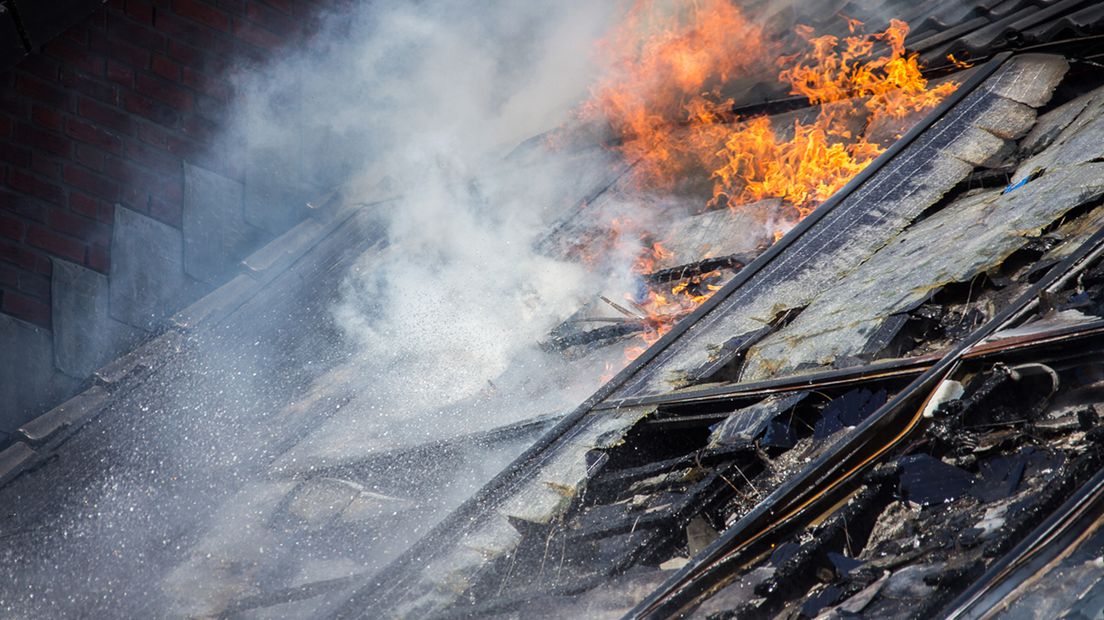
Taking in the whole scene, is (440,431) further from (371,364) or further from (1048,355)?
(1048,355)

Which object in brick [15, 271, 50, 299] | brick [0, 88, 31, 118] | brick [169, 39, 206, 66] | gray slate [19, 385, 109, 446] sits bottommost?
gray slate [19, 385, 109, 446]

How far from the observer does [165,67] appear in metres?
7.68

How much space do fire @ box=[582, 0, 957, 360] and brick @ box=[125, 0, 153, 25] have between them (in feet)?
12.5

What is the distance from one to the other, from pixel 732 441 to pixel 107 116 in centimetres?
527

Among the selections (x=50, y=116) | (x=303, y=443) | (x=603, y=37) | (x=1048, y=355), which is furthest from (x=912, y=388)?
(x=603, y=37)

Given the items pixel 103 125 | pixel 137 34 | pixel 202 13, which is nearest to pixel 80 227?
pixel 103 125

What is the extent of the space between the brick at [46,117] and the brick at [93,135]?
Answer: 0.06 metres

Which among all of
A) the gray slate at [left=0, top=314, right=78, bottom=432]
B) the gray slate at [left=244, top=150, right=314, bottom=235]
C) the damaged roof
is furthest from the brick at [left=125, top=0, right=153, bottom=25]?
the damaged roof

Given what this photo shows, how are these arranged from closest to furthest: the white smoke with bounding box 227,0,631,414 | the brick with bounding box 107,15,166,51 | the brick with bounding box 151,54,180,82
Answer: the brick with bounding box 107,15,166,51 → the white smoke with bounding box 227,0,631,414 → the brick with bounding box 151,54,180,82

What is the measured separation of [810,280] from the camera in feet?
19.0

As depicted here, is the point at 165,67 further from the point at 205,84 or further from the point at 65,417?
the point at 65,417

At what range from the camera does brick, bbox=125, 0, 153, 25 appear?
737cm

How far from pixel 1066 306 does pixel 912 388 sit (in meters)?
0.69

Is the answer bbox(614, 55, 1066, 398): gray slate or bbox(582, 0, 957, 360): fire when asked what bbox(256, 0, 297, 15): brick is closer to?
bbox(582, 0, 957, 360): fire
